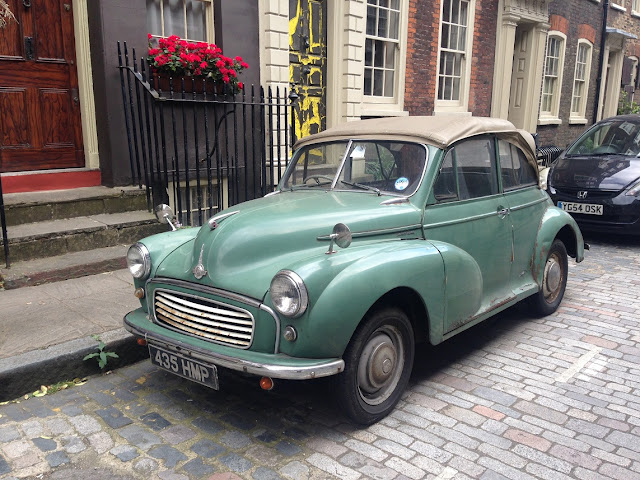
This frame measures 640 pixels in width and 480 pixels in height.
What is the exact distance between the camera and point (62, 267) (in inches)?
203

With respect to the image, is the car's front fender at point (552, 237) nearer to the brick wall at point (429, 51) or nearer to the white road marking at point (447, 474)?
the white road marking at point (447, 474)

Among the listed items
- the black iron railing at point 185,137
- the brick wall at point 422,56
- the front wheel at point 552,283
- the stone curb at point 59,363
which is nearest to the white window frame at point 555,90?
the brick wall at point 422,56

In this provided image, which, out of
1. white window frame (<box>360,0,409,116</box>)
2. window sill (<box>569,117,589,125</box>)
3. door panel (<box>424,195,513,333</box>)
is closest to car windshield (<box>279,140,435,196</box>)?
door panel (<box>424,195,513,333</box>)

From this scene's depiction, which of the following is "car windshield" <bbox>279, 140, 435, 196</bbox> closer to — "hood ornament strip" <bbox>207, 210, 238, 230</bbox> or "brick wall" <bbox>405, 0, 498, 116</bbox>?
"hood ornament strip" <bbox>207, 210, 238, 230</bbox>

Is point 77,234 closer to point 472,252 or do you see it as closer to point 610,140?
point 472,252

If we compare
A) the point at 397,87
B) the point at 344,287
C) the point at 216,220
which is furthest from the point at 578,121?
the point at 344,287

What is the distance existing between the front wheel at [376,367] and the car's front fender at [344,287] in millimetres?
142

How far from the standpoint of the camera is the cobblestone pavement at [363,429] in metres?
2.77

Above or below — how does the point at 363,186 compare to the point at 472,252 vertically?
above

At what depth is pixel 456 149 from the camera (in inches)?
155

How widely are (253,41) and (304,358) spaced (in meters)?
6.17

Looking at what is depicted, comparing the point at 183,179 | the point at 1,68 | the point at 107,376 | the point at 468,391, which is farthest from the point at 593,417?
the point at 1,68

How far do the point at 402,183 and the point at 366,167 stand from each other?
33cm

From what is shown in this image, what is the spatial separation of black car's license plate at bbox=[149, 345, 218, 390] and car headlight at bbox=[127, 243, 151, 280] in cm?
49
